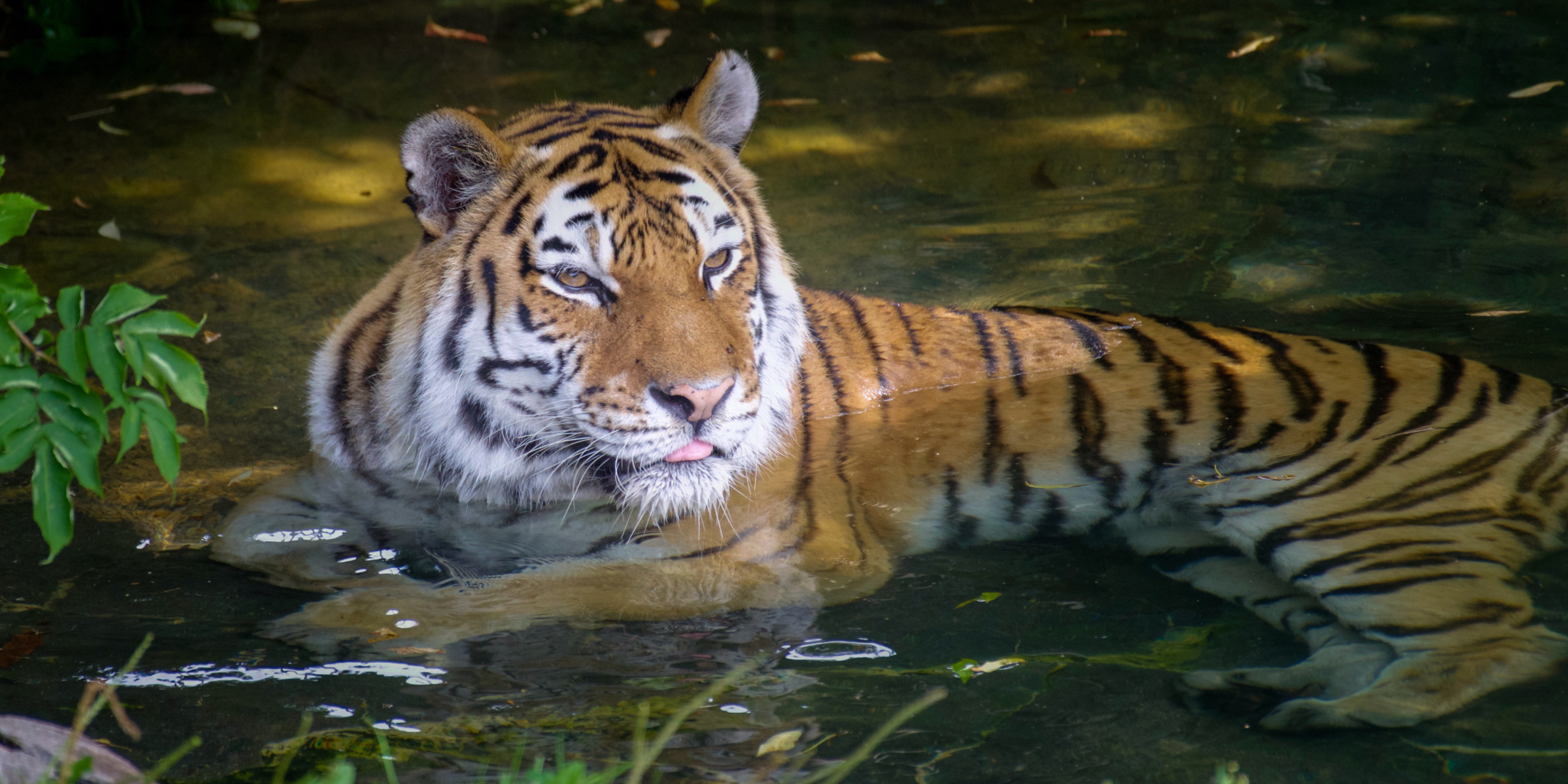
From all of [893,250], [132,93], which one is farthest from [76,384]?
[132,93]

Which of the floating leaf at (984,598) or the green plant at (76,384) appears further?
the floating leaf at (984,598)

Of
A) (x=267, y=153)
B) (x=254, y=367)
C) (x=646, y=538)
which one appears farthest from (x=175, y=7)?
(x=646, y=538)

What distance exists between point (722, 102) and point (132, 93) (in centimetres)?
353

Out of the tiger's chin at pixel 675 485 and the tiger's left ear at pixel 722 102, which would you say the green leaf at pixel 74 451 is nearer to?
the tiger's chin at pixel 675 485

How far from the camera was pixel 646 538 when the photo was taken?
8.90 ft

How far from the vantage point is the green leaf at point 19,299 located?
1.74 meters

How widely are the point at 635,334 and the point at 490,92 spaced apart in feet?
10.7

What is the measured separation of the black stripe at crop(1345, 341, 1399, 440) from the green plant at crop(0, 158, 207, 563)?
7.76 ft

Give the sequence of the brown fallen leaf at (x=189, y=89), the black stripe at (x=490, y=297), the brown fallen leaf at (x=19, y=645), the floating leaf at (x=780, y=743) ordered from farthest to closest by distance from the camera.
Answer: the brown fallen leaf at (x=189, y=89), the black stripe at (x=490, y=297), the brown fallen leaf at (x=19, y=645), the floating leaf at (x=780, y=743)

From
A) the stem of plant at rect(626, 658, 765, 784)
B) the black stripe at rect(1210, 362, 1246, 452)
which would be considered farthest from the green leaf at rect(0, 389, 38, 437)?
the black stripe at rect(1210, 362, 1246, 452)

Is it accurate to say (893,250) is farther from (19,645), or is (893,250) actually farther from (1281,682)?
(19,645)

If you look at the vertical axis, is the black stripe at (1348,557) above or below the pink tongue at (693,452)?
below

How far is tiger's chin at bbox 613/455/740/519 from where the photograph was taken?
8.54 feet

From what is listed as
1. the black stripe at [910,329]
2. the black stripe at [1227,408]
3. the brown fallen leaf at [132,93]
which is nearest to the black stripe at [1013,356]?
the black stripe at [910,329]
